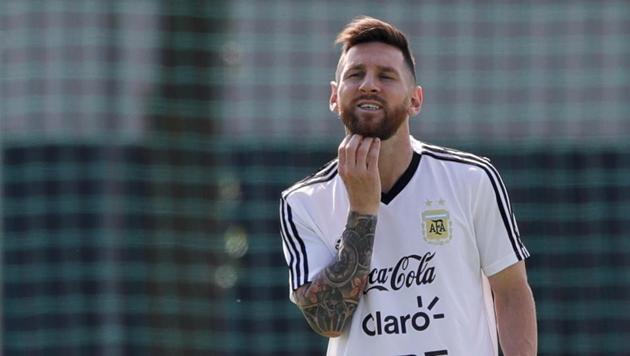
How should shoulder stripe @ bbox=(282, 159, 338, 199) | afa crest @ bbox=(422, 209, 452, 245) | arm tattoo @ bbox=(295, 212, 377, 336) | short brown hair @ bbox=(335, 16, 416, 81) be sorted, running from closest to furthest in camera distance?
arm tattoo @ bbox=(295, 212, 377, 336) → afa crest @ bbox=(422, 209, 452, 245) → short brown hair @ bbox=(335, 16, 416, 81) → shoulder stripe @ bbox=(282, 159, 338, 199)

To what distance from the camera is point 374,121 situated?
4.40 metres

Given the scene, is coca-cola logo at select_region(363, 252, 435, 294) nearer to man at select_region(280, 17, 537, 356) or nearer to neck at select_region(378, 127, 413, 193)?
man at select_region(280, 17, 537, 356)

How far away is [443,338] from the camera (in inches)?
171

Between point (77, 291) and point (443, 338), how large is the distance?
366 centimetres

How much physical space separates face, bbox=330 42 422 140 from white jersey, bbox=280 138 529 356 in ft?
0.70

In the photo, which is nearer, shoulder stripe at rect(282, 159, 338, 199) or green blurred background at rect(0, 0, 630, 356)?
shoulder stripe at rect(282, 159, 338, 199)

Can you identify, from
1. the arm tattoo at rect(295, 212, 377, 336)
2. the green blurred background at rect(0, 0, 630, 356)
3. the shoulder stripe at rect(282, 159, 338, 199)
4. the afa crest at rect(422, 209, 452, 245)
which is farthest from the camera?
the green blurred background at rect(0, 0, 630, 356)

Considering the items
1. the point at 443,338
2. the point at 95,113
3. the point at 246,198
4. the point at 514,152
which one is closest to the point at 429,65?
the point at 514,152

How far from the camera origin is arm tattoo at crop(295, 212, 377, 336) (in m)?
4.30

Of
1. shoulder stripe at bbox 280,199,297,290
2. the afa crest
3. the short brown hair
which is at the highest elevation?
the short brown hair

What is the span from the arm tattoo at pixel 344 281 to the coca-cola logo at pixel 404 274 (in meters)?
0.06

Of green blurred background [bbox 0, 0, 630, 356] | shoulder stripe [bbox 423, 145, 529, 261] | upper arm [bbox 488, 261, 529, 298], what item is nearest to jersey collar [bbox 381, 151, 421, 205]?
shoulder stripe [bbox 423, 145, 529, 261]

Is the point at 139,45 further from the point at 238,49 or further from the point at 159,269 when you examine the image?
the point at 159,269

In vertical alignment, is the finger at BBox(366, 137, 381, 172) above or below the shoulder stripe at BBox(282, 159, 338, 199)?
above
